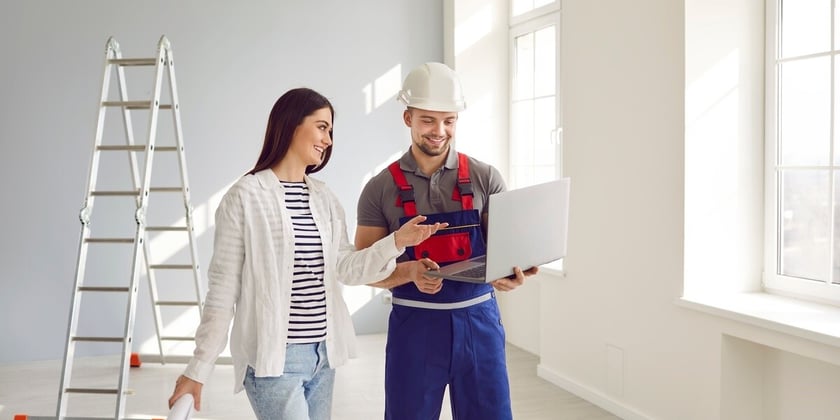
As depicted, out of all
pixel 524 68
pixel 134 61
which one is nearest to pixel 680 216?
pixel 524 68

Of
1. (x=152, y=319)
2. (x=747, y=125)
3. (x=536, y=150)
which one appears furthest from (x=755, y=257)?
(x=152, y=319)

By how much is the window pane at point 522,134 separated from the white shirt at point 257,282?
3.81 metres

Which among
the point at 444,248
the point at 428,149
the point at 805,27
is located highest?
the point at 805,27

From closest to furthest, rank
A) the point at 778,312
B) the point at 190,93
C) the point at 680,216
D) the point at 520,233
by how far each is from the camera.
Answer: the point at 520,233 < the point at 778,312 < the point at 680,216 < the point at 190,93

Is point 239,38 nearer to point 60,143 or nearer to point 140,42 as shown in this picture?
point 140,42

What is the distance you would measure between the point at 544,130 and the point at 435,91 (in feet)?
10.7

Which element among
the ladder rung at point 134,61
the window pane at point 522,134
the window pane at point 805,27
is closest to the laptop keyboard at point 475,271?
the window pane at point 805,27

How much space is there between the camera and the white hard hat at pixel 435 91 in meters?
2.42

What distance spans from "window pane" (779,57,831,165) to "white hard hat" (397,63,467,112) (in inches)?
67.6

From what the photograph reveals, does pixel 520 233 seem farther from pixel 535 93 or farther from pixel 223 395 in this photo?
pixel 535 93

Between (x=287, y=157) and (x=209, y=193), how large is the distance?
3.78 meters

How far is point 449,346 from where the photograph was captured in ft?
7.99

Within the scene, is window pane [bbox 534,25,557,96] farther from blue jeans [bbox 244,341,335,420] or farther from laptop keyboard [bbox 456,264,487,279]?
blue jeans [bbox 244,341,335,420]

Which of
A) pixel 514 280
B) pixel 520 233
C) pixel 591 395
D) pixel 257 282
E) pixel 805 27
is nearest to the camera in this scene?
pixel 257 282
